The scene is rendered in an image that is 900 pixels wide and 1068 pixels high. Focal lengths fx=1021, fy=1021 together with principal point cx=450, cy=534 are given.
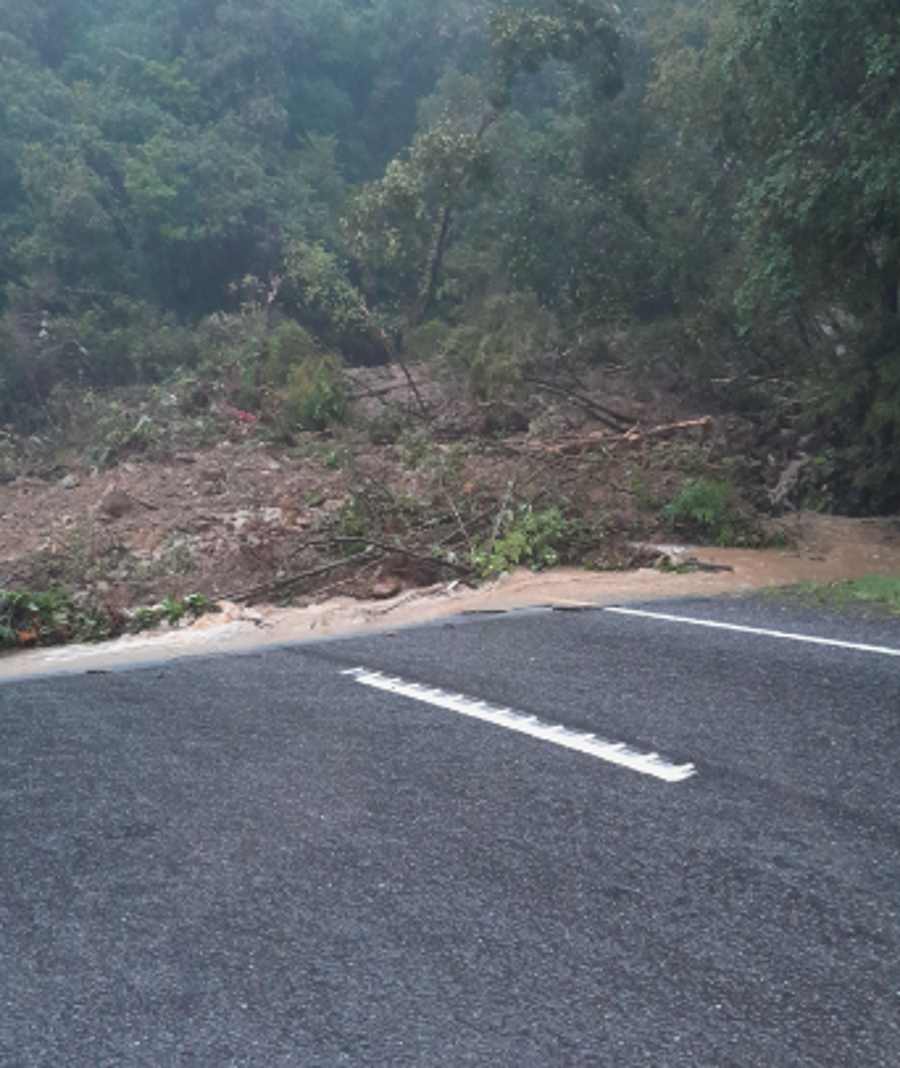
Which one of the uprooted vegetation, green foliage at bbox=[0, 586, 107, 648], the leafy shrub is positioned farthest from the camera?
the leafy shrub

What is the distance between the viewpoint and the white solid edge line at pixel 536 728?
143 inches

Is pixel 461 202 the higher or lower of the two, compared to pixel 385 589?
higher

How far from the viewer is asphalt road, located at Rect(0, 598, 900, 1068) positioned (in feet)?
7.55

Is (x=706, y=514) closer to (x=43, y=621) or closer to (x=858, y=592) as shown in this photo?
(x=858, y=592)

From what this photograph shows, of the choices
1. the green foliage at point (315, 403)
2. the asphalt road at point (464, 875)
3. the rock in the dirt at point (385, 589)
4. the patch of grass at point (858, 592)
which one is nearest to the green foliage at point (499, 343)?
the green foliage at point (315, 403)

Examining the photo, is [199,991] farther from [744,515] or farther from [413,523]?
[744,515]

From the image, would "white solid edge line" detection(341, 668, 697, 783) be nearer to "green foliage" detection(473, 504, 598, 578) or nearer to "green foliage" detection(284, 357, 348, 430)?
"green foliage" detection(473, 504, 598, 578)

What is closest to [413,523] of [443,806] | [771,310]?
[771,310]

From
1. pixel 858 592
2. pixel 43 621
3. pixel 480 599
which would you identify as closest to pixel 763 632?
pixel 858 592

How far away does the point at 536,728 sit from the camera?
13.7 feet

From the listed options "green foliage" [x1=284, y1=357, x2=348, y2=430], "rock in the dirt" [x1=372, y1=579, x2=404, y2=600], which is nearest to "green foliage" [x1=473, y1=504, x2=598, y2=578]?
"rock in the dirt" [x1=372, y1=579, x2=404, y2=600]

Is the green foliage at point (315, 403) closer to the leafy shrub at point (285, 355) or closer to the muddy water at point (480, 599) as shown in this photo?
the leafy shrub at point (285, 355)

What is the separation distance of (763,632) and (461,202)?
16.2 metres

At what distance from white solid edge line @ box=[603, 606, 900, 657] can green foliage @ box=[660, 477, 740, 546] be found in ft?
9.53
